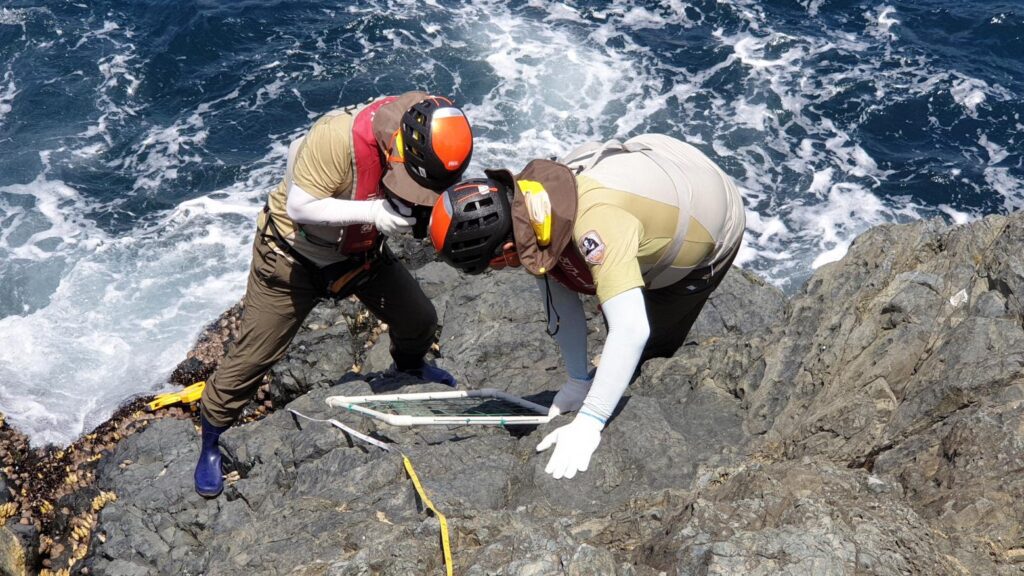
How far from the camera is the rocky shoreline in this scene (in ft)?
14.9

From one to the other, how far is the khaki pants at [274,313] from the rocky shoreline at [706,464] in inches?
18.0

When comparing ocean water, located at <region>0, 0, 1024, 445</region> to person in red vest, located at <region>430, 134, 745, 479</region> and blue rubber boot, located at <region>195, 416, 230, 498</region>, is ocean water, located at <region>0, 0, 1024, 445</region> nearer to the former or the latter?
blue rubber boot, located at <region>195, 416, 230, 498</region>

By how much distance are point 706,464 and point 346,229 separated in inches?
127

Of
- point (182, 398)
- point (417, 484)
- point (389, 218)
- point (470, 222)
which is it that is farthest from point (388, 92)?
point (470, 222)

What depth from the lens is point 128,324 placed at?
1420cm

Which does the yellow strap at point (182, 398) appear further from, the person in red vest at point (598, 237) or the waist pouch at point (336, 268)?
the person in red vest at point (598, 237)

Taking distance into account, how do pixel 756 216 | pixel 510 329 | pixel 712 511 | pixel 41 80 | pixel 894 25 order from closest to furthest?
pixel 712 511 < pixel 510 329 < pixel 756 216 < pixel 41 80 < pixel 894 25

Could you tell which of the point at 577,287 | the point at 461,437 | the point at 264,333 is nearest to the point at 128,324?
the point at 264,333

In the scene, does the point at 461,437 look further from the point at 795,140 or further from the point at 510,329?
the point at 795,140

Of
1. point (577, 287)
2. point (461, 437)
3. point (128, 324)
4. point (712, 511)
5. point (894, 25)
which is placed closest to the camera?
point (712, 511)

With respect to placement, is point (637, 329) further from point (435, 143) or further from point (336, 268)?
point (336, 268)

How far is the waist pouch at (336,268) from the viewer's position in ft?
24.1

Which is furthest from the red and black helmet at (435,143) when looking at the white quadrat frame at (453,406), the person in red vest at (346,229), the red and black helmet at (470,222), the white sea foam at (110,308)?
the white sea foam at (110,308)

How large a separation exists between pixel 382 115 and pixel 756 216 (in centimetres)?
1156
